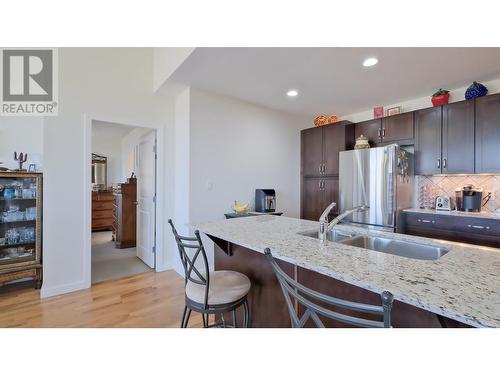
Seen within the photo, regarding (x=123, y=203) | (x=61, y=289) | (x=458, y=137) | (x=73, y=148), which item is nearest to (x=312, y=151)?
(x=458, y=137)

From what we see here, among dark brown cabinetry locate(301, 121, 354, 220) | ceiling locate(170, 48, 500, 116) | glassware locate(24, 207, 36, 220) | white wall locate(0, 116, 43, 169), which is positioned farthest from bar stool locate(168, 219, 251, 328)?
dark brown cabinetry locate(301, 121, 354, 220)

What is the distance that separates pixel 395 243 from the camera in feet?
4.91

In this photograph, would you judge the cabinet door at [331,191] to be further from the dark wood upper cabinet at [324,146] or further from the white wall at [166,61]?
the white wall at [166,61]

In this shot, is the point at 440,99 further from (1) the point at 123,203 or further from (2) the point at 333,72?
(1) the point at 123,203

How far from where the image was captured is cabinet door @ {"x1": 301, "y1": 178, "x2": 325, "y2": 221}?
13.1ft

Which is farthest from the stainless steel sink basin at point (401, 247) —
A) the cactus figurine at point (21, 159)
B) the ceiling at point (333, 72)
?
the cactus figurine at point (21, 159)

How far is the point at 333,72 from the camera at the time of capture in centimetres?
256

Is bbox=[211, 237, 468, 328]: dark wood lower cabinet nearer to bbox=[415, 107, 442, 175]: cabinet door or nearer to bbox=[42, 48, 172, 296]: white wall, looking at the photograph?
bbox=[42, 48, 172, 296]: white wall

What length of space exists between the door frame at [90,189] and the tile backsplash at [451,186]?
355 centimetres

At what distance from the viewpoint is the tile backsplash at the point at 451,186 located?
2.77 m

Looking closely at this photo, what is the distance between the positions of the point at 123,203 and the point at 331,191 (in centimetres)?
361
